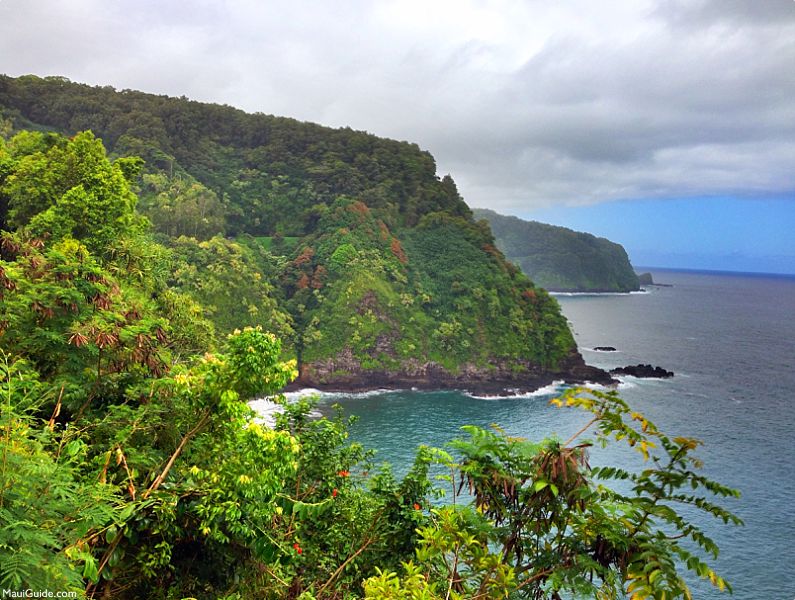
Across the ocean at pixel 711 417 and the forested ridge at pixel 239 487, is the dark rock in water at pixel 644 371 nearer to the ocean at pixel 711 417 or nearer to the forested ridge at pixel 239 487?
the ocean at pixel 711 417

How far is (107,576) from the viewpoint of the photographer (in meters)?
4.68

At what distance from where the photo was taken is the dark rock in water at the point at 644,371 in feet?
182

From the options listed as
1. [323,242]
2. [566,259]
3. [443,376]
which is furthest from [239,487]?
[566,259]

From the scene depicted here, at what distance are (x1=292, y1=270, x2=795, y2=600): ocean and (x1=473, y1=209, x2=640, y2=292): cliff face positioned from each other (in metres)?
67.1

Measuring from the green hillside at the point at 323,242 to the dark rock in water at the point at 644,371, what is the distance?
5096 millimetres

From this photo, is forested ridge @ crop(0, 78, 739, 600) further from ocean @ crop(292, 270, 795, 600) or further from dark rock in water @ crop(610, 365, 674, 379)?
dark rock in water @ crop(610, 365, 674, 379)

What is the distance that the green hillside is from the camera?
175 feet

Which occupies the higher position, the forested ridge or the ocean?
the forested ridge

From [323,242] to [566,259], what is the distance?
367 feet

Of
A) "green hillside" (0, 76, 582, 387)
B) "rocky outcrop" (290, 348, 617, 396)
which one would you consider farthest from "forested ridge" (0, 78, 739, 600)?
"green hillside" (0, 76, 582, 387)

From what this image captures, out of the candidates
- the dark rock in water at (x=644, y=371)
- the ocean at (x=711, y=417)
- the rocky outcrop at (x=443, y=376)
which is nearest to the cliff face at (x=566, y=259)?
the ocean at (x=711, y=417)

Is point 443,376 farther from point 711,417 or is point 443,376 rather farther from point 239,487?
point 239,487

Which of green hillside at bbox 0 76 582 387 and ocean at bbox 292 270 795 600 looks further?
green hillside at bbox 0 76 582 387

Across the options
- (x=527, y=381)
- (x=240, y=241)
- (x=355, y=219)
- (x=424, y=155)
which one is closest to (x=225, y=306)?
Result: (x=240, y=241)
